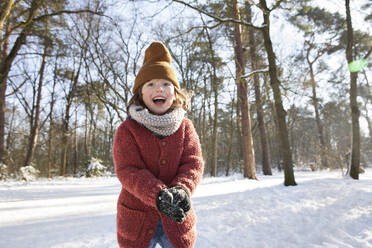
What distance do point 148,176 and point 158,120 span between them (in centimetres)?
32

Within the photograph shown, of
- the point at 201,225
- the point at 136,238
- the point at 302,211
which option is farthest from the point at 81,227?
the point at 302,211

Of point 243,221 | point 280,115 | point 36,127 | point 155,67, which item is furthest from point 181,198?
point 36,127

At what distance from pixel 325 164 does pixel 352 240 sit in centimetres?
1539

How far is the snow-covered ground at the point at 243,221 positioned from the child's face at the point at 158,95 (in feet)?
7.20

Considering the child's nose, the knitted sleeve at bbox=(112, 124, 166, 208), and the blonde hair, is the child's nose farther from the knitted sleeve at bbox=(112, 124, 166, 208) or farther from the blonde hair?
the knitted sleeve at bbox=(112, 124, 166, 208)

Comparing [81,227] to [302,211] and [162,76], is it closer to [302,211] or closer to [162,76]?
[162,76]

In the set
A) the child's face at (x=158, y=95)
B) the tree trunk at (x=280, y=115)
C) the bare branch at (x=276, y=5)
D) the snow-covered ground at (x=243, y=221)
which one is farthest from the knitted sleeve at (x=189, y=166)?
the bare branch at (x=276, y=5)

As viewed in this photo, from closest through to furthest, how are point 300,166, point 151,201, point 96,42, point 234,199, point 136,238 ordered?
point 151,201 → point 136,238 → point 234,199 → point 96,42 → point 300,166

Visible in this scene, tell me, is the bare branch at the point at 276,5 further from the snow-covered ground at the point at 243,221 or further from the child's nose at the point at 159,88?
the child's nose at the point at 159,88

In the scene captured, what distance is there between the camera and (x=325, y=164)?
1559 centimetres

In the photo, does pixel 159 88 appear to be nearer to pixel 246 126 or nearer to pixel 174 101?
pixel 174 101

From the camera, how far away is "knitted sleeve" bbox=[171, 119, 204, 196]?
1147mm

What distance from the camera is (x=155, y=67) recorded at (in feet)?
4.48

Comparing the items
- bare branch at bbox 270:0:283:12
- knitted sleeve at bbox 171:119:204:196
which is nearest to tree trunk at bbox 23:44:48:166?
bare branch at bbox 270:0:283:12
